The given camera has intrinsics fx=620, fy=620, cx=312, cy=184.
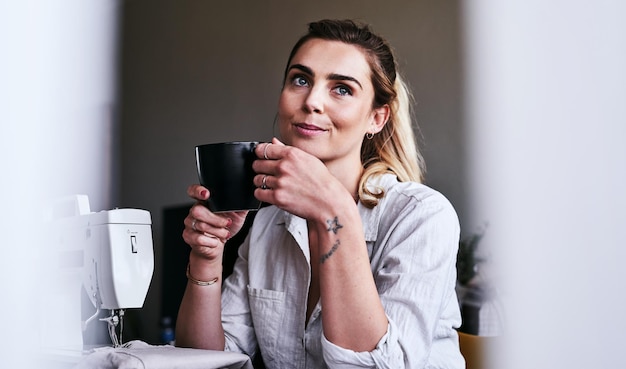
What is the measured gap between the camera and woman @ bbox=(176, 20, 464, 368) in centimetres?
76

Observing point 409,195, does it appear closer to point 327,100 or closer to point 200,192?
point 327,100

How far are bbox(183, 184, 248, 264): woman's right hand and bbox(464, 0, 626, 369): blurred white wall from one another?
41 centimetres

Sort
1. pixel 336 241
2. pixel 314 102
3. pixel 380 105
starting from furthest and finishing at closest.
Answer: pixel 380 105, pixel 314 102, pixel 336 241

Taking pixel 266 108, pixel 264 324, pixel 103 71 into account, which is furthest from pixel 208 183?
pixel 103 71

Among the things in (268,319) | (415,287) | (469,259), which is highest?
(415,287)

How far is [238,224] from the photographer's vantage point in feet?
3.08

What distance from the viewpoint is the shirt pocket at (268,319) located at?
1.00 metres

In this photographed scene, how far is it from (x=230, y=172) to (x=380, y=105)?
1.50 ft

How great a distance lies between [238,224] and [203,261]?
8 centimetres

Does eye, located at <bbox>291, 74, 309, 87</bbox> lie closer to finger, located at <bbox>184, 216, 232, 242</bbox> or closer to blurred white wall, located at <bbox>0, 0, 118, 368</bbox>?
finger, located at <bbox>184, 216, 232, 242</bbox>

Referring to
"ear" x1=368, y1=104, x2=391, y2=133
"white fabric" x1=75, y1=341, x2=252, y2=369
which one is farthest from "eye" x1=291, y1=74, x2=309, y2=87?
"white fabric" x1=75, y1=341, x2=252, y2=369

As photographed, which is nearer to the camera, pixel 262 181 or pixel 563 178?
pixel 563 178

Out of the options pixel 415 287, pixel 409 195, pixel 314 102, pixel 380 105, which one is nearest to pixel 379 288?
pixel 415 287

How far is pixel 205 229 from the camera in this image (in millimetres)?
874
